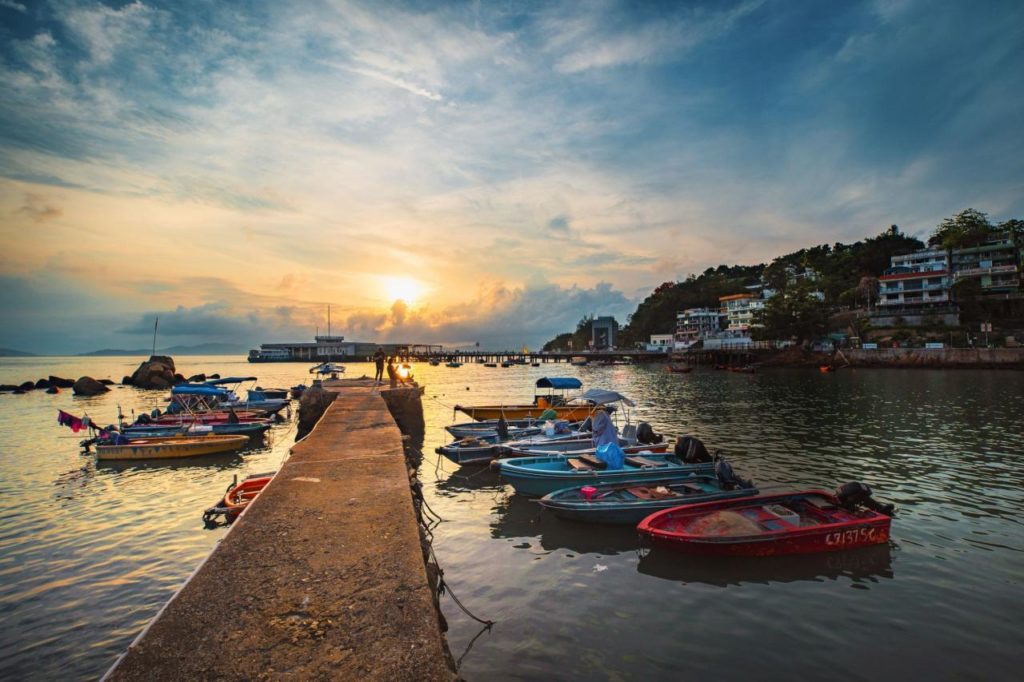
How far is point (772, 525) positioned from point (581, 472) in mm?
4990

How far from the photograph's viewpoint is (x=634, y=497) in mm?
13297

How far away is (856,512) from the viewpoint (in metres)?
11.6

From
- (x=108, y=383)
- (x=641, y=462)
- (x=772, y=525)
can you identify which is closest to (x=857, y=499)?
(x=772, y=525)

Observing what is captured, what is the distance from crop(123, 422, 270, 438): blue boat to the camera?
24.5 m

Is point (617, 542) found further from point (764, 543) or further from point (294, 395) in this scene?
point (294, 395)

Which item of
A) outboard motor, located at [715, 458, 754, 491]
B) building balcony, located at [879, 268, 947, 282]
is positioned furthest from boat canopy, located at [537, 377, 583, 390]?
building balcony, located at [879, 268, 947, 282]

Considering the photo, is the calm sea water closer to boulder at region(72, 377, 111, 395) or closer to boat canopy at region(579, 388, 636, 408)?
boat canopy at region(579, 388, 636, 408)

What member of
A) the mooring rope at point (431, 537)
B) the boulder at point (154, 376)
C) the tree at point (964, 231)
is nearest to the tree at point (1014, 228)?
the tree at point (964, 231)

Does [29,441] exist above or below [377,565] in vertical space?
below

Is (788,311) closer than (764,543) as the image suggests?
No

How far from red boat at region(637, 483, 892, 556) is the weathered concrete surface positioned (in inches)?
235

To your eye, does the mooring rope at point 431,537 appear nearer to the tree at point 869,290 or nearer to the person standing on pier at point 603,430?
the person standing on pier at point 603,430

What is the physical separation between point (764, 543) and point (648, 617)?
3.49 metres

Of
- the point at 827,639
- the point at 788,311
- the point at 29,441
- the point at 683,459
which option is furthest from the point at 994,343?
the point at 29,441
